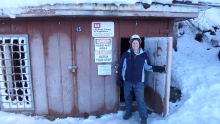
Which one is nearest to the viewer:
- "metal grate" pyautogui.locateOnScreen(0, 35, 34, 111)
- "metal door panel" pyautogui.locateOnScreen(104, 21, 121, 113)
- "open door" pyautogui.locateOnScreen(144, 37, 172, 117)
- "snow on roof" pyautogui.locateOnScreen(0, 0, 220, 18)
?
"snow on roof" pyautogui.locateOnScreen(0, 0, 220, 18)

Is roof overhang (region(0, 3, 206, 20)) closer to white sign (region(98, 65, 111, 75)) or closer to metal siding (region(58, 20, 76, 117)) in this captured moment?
metal siding (region(58, 20, 76, 117))

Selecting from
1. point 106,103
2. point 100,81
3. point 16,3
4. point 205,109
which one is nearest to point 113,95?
point 106,103

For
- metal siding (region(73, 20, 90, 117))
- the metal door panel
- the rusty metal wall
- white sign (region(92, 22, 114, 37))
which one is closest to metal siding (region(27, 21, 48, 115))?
the rusty metal wall

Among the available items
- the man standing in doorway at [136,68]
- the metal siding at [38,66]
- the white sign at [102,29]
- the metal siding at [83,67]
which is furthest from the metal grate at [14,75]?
the man standing in doorway at [136,68]

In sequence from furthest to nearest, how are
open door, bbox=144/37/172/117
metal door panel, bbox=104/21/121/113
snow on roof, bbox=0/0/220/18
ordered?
1. metal door panel, bbox=104/21/121/113
2. open door, bbox=144/37/172/117
3. snow on roof, bbox=0/0/220/18

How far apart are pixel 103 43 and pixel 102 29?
0.36 metres

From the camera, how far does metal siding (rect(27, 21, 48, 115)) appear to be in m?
3.45

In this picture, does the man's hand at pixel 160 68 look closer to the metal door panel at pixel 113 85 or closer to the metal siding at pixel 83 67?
the metal door panel at pixel 113 85

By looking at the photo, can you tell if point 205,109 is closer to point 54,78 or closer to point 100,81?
point 100,81

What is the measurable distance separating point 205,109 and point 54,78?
383 centimetres

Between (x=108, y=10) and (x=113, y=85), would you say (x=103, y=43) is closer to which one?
(x=108, y=10)

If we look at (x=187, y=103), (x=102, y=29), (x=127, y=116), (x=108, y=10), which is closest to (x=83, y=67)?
(x=102, y=29)

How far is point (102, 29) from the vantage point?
3.49 meters

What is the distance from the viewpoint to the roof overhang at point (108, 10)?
2.82 meters
